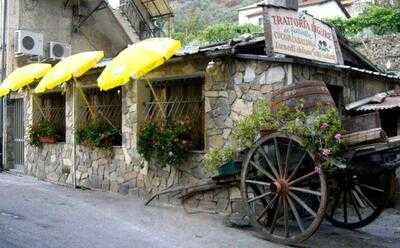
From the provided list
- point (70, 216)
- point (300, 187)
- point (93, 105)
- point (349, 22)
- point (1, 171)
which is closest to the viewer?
point (300, 187)

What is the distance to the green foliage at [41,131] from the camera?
38.1ft

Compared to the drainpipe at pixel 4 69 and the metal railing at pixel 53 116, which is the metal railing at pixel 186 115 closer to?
the metal railing at pixel 53 116

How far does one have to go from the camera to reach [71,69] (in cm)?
933

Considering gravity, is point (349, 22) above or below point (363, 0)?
below

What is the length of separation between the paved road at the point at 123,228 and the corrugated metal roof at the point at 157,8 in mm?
9763

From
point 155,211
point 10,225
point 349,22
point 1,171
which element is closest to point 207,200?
point 155,211

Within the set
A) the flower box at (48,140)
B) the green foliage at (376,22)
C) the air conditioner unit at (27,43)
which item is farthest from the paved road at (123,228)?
the green foliage at (376,22)

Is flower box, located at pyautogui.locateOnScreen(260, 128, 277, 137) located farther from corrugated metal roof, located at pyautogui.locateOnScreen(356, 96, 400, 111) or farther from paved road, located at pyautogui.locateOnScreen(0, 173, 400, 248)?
corrugated metal roof, located at pyautogui.locateOnScreen(356, 96, 400, 111)

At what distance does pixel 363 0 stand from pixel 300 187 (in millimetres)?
26234

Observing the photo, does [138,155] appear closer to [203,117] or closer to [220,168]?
[203,117]

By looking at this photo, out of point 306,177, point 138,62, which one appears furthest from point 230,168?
point 138,62

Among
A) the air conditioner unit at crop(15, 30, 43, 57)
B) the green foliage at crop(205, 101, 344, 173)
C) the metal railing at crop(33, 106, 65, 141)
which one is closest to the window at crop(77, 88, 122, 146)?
the metal railing at crop(33, 106, 65, 141)

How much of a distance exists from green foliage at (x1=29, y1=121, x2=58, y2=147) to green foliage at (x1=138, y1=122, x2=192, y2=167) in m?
3.77

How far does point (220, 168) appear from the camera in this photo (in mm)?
7012
